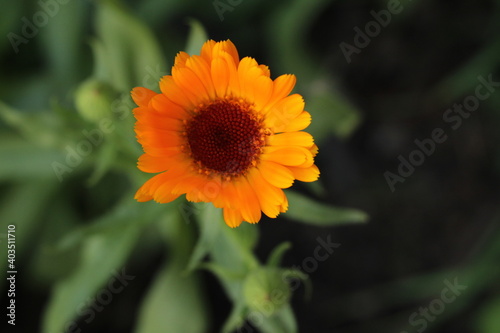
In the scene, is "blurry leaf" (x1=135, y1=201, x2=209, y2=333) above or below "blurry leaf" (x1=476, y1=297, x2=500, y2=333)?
below

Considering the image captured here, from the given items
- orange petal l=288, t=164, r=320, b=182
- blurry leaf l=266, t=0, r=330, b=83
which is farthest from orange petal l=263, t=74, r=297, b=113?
blurry leaf l=266, t=0, r=330, b=83

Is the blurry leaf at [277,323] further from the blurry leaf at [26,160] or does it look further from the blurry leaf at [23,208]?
the blurry leaf at [23,208]

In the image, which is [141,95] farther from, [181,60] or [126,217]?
[126,217]

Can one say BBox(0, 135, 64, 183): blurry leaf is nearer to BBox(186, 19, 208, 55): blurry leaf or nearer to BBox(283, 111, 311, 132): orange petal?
BBox(186, 19, 208, 55): blurry leaf

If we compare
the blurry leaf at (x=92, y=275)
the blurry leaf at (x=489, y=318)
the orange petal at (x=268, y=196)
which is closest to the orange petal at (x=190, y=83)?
the orange petal at (x=268, y=196)

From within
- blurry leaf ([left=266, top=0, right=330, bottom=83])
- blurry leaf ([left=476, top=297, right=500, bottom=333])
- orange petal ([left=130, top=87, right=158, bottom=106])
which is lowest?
blurry leaf ([left=476, top=297, right=500, bottom=333])

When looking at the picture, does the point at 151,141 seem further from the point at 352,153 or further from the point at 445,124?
the point at 445,124
